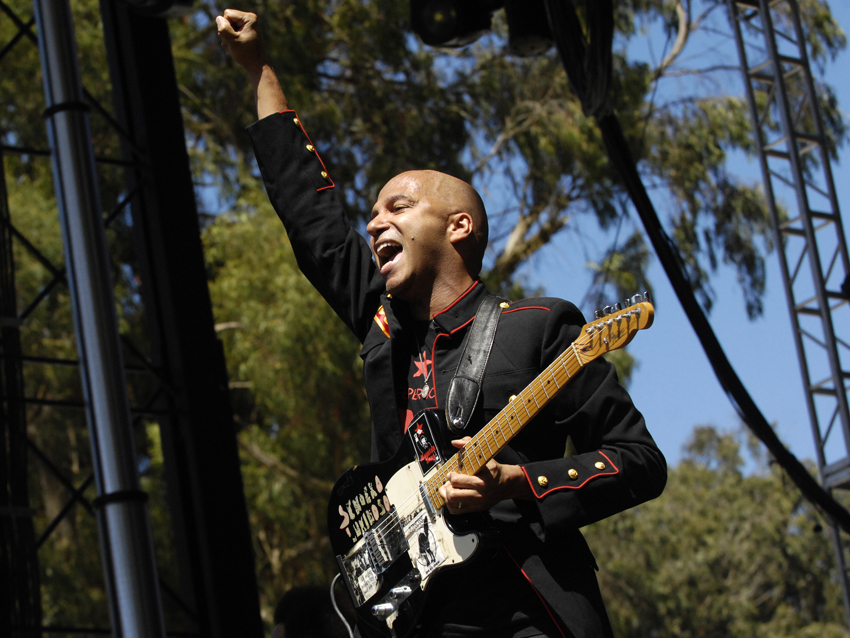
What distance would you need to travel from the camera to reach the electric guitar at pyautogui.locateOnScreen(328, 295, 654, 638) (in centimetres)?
163

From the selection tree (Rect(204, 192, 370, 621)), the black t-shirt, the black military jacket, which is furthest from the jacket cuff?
tree (Rect(204, 192, 370, 621))

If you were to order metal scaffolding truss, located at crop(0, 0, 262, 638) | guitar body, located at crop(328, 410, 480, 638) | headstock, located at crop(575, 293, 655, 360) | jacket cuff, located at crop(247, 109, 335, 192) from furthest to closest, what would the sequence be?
1. metal scaffolding truss, located at crop(0, 0, 262, 638)
2. jacket cuff, located at crop(247, 109, 335, 192)
3. guitar body, located at crop(328, 410, 480, 638)
4. headstock, located at crop(575, 293, 655, 360)

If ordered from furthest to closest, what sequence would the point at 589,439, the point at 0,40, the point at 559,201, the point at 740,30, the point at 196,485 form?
the point at 559,201, the point at 0,40, the point at 740,30, the point at 196,485, the point at 589,439

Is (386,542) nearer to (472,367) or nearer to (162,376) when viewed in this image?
(472,367)

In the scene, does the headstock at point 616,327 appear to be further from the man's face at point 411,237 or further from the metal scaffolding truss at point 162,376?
→ the metal scaffolding truss at point 162,376

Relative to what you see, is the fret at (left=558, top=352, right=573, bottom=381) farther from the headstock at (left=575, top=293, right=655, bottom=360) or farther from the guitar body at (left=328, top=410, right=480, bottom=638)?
the guitar body at (left=328, top=410, right=480, bottom=638)

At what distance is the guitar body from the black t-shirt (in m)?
0.04

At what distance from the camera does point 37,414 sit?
12.2 meters

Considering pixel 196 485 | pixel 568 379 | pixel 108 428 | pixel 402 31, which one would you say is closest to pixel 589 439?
pixel 568 379

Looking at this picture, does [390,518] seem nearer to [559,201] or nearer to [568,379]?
[568,379]

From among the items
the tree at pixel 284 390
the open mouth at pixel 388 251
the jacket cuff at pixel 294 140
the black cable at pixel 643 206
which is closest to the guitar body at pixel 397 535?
the open mouth at pixel 388 251

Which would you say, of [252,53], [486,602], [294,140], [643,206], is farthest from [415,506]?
[643,206]

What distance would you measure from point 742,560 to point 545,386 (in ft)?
67.1

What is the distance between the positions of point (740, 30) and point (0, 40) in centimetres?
877
